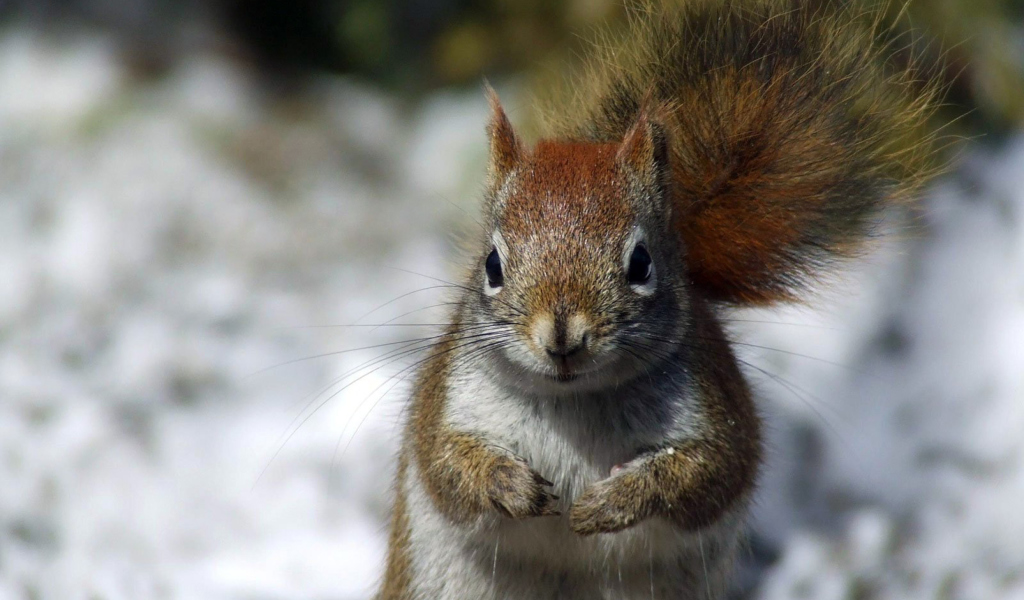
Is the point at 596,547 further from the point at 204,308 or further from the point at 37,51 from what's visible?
the point at 37,51

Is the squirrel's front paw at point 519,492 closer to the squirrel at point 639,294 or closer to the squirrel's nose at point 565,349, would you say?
the squirrel at point 639,294

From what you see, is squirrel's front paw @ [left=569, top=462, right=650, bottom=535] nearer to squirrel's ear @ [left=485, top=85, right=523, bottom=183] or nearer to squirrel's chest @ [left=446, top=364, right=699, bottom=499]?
squirrel's chest @ [left=446, top=364, right=699, bottom=499]

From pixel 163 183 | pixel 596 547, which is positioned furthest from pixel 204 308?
Result: pixel 596 547

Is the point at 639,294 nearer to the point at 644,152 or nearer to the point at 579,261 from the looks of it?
the point at 579,261

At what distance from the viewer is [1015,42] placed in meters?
2.95

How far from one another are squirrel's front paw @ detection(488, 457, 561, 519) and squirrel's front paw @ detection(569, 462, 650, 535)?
0.12ft

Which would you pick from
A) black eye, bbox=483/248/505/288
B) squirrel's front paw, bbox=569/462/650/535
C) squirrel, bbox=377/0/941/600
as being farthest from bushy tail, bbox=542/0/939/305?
squirrel's front paw, bbox=569/462/650/535

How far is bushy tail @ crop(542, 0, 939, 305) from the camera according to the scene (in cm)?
175

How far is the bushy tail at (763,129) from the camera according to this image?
1751 mm

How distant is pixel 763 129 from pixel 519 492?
2.39 ft

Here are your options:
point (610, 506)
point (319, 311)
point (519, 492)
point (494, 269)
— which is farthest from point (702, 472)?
point (319, 311)

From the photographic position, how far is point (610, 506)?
146 centimetres

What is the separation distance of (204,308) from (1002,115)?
214 cm

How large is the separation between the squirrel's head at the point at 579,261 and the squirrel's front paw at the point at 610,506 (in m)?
0.14
